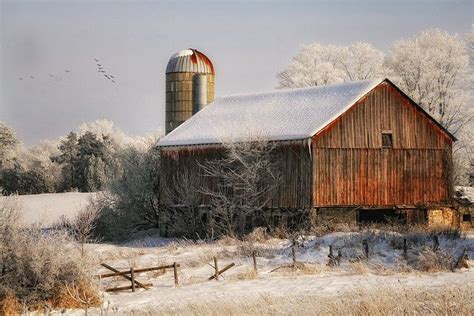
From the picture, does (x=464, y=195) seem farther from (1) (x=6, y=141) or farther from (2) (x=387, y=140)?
→ (1) (x=6, y=141)

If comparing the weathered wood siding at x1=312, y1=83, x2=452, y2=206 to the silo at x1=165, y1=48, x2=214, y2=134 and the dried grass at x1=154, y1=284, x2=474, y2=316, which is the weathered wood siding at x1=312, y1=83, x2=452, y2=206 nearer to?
the silo at x1=165, y1=48, x2=214, y2=134

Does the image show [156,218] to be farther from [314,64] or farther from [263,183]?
[314,64]

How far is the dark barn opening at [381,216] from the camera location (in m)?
34.5

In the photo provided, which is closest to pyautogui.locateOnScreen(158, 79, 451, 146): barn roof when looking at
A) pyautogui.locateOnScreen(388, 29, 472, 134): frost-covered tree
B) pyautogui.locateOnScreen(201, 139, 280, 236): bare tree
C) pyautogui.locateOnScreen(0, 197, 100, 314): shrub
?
pyautogui.locateOnScreen(201, 139, 280, 236): bare tree

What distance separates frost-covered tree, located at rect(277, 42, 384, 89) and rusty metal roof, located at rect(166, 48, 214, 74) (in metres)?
13.1

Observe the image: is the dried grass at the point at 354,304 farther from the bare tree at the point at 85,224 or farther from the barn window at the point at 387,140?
the barn window at the point at 387,140

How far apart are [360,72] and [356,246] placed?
33.9 meters

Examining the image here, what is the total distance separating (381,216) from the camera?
3559 cm

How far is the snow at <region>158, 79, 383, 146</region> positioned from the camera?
33.7 meters

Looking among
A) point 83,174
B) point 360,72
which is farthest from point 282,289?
point 83,174

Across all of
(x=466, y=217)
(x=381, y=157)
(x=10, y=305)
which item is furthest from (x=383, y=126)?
(x=10, y=305)

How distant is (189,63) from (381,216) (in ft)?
48.9

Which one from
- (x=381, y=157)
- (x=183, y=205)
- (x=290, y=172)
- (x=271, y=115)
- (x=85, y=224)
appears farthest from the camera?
(x=183, y=205)

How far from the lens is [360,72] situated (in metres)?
59.2
